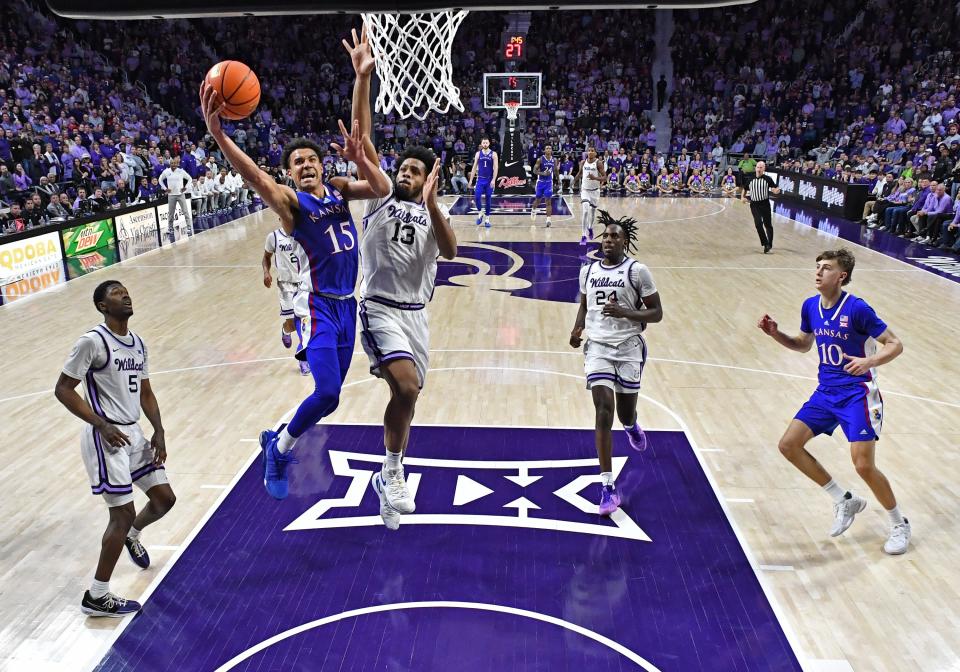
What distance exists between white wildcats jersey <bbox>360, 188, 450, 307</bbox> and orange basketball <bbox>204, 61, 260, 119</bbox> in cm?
93

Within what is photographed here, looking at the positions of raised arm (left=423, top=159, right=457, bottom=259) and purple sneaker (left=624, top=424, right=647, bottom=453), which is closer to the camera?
raised arm (left=423, top=159, right=457, bottom=259)

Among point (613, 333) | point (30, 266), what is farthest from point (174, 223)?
point (613, 333)

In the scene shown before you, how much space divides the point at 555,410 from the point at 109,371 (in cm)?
396

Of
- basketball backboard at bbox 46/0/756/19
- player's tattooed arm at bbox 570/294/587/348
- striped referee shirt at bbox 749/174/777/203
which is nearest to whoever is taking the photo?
player's tattooed arm at bbox 570/294/587/348

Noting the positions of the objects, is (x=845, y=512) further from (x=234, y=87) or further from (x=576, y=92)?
(x=576, y=92)

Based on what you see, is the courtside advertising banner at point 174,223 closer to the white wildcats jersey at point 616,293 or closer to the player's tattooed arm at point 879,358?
the white wildcats jersey at point 616,293

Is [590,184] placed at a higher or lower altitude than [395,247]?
lower

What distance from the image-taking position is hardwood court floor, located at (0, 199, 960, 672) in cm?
431

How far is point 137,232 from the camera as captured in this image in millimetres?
17062

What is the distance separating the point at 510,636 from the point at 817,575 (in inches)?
71.3

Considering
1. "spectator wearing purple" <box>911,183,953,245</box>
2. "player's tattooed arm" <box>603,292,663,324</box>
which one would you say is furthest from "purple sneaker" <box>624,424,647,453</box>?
"spectator wearing purple" <box>911,183,953,245</box>

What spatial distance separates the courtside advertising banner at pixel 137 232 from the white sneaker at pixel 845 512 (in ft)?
44.0

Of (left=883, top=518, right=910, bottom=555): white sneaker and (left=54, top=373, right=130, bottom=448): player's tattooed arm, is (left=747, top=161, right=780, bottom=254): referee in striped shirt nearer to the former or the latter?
(left=883, top=518, right=910, bottom=555): white sneaker

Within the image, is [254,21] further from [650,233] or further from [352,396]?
[352,396]
